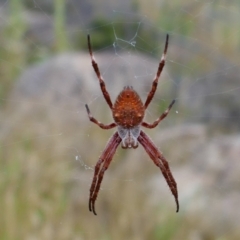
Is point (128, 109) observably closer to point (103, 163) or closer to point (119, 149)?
point (103, 163)

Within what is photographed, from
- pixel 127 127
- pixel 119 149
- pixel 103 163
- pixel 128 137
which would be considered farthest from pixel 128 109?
pixel 119 149

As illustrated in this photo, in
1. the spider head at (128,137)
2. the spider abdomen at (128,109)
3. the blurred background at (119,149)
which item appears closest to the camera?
the spider abdomen at (128,109)

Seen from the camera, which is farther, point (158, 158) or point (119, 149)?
point (119, 149)

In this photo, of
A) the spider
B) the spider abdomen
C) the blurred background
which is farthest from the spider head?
the blurred background

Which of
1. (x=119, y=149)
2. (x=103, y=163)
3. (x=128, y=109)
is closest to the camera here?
(x=128, y=109)

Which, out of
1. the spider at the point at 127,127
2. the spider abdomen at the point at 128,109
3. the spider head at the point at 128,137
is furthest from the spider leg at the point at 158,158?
the spider abdomen at the point at 128,109

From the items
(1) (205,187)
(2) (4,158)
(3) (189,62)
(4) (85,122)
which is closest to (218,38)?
(3) (189,62)

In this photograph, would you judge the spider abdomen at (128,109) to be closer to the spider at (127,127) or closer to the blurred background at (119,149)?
the spider at (127,127)
